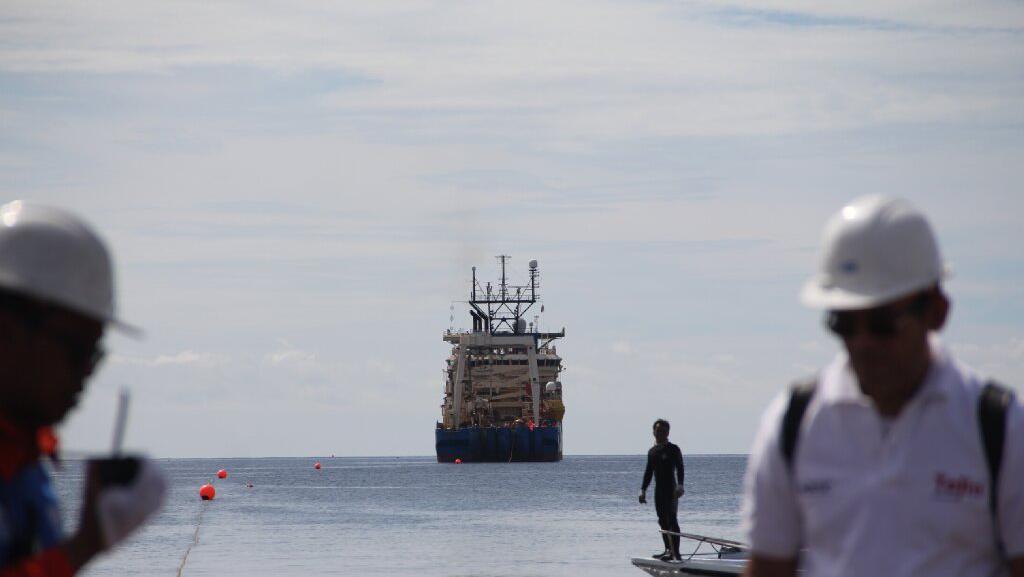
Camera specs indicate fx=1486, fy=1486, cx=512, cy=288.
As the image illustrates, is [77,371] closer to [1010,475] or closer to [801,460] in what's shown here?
[801,460]

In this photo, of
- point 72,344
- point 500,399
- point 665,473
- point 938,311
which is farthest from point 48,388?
point 500,399

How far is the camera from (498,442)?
9038cm

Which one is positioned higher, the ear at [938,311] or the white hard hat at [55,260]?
the white hard hat at [55,260]

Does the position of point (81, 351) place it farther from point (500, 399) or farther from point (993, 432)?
point (500, 399)

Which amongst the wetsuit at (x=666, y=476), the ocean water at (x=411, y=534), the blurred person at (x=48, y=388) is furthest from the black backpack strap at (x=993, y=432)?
the wetsuit at (x=666, y=476)

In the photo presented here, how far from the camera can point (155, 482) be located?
2.08 m

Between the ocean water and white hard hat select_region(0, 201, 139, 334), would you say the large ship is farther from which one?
white hard hat select_region(0, 201, 139, 334)

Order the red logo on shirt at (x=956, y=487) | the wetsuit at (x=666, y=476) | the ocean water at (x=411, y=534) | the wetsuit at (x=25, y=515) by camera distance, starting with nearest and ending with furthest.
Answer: the wetsuit at (x=25, y=515) < the red logo on shirt at (x=956, y=487) < the wetsuit at (x=666, y=476) < the ocean water at (x=411, y=534)

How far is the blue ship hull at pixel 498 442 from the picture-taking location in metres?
90.0

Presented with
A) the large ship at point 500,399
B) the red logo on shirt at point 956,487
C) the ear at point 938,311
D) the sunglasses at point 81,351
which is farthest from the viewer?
the large ship at point 500,399

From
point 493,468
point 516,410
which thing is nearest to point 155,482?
point 516,410

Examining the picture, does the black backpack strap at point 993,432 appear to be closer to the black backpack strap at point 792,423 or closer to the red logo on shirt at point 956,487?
the red logo on shirt at point 956,487

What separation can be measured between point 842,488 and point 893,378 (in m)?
0.21

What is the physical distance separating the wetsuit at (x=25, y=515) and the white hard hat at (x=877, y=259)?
135 centimetres
